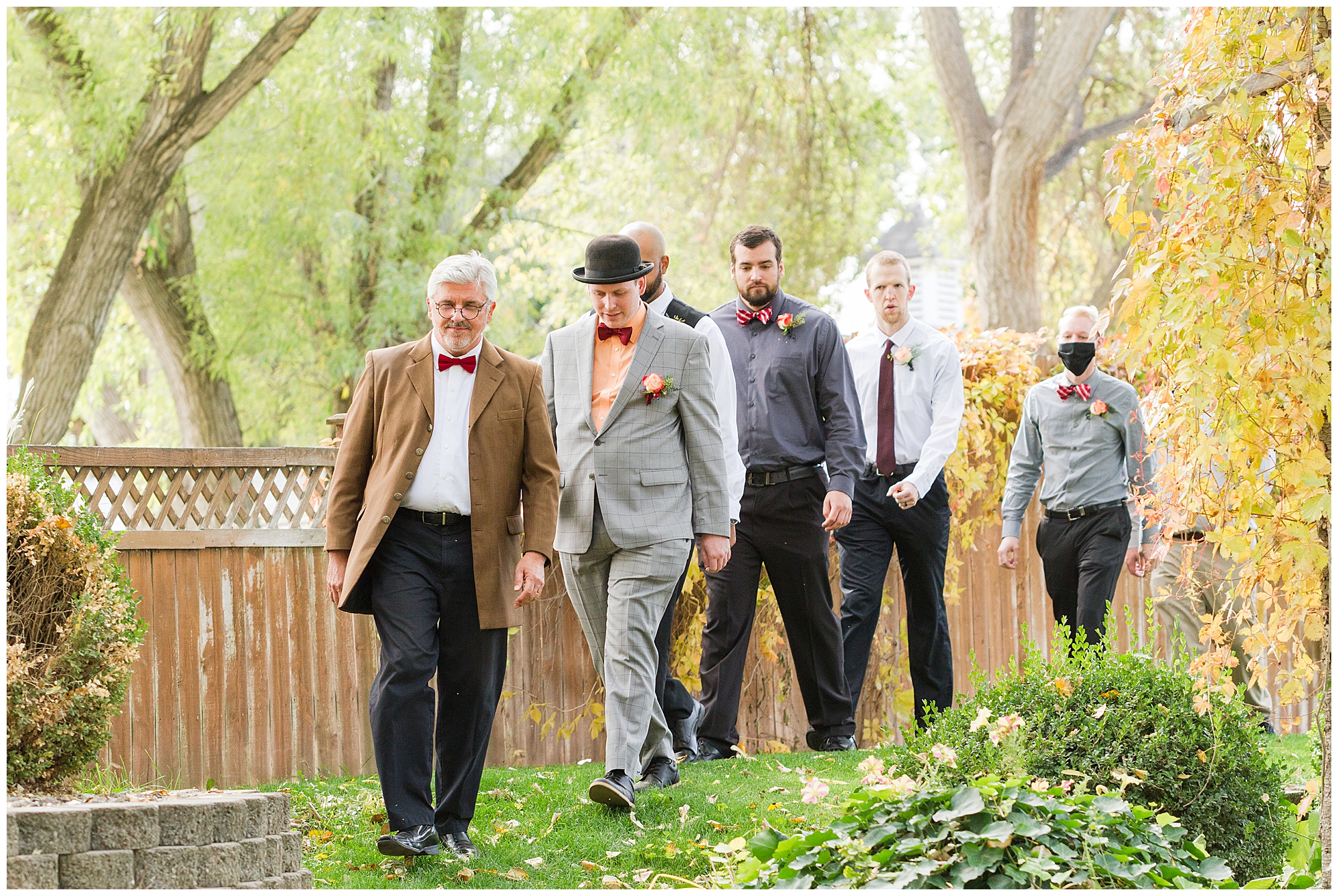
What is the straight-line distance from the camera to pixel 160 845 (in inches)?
131

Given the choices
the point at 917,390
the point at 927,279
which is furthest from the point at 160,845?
the point at 927,279

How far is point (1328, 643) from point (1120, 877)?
1090 millimetres

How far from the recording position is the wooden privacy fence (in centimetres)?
538

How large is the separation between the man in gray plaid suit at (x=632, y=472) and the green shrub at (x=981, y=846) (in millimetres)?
1299

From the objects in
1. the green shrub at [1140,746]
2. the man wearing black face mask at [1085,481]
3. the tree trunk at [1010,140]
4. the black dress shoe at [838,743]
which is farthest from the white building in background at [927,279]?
the green shrub at [1140,746]

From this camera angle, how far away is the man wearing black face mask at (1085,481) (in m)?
5.96

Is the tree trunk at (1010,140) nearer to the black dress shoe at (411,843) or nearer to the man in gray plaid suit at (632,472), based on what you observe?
the man in gray plaid suit at (632,472)

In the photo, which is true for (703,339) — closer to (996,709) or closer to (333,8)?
(996,709)

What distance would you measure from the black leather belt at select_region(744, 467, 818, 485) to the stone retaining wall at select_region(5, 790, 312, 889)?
2.59 meters

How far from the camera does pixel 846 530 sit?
5945 millimetres

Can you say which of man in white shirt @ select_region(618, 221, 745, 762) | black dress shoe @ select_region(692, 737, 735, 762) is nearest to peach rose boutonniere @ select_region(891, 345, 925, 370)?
man in white shirt @ select_region(618, 221, 745, 762)

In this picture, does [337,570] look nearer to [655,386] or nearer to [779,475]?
[655,386]

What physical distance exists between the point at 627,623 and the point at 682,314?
1515 millimetres

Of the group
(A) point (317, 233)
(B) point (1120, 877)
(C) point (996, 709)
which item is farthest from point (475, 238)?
(B) point (1120, 877)
